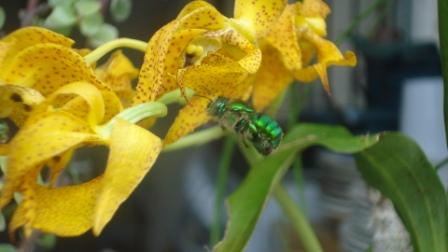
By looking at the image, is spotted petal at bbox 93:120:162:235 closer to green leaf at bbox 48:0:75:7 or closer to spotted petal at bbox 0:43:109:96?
spotted petal at bbox 0:43:109:96

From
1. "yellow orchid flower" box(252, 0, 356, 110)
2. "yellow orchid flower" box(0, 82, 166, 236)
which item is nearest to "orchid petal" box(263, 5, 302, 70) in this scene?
"yellow orchid flower" box(252, 0, 356, 110)

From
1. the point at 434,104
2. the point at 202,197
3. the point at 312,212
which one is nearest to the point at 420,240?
the point at 434,104

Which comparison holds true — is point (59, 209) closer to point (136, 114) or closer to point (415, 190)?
point (136, 114)

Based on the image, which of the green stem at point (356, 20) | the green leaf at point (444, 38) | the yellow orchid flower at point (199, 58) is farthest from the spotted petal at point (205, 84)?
the green stem at point (356, 20)

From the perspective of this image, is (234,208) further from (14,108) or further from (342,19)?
(342,19)

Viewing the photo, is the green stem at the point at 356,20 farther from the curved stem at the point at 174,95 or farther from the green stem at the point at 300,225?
the curved stem at the point at 174,95
